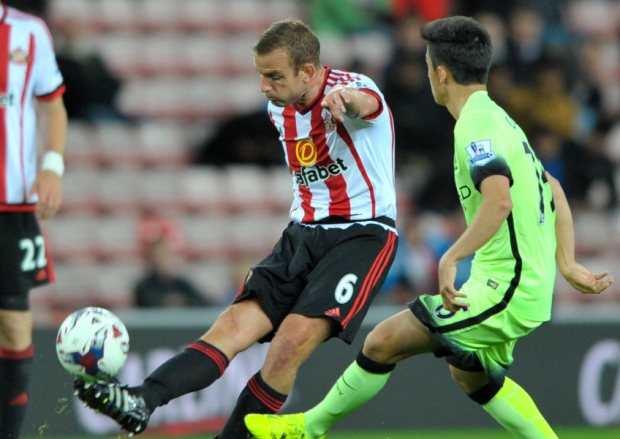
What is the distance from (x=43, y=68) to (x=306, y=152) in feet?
5.12

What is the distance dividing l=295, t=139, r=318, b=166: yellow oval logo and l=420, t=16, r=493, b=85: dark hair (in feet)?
2.30

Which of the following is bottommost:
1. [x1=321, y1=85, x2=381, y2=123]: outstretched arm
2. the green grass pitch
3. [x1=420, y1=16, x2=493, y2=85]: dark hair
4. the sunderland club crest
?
the green grass pitch

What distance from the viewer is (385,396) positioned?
27.7 feet

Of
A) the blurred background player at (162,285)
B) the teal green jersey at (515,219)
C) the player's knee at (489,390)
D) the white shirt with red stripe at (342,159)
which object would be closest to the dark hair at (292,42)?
the white shirt with red stripe at (342,159)

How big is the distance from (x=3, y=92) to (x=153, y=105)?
207 inches

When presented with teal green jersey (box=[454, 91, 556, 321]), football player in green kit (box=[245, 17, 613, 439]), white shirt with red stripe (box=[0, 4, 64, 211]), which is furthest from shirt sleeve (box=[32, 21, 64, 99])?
teal green jersey (box=[454, 91, 556, 321])

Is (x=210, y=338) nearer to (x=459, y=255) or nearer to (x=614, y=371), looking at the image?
(x=459, y=255)

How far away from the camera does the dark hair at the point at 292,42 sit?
5242 millimetres

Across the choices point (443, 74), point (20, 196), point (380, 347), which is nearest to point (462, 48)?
point (443, 74)

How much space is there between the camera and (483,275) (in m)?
5.34

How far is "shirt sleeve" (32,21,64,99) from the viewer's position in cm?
605

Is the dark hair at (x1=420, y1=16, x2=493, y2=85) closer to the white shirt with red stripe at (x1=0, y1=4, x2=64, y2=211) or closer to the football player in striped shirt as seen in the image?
the football player in striped shirt

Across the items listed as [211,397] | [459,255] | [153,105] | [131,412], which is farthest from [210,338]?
[153,105]

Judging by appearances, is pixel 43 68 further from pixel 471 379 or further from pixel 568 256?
pixel 568 256
